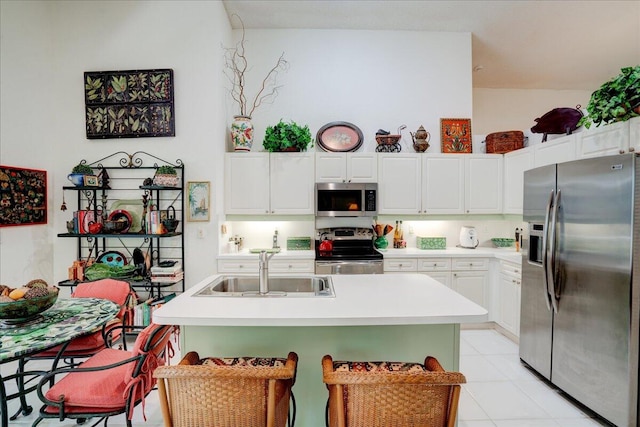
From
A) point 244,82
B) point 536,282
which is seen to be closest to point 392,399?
point 536,282

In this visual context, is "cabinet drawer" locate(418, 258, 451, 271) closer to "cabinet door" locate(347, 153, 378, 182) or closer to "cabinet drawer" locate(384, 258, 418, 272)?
"cabinet drawer" locate(384, 258, 418, 272)

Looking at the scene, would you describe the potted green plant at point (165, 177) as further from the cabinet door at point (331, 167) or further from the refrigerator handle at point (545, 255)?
the refrigerator handle at point (545, 255)

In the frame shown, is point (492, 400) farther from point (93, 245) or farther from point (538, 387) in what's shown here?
point (93, 245)

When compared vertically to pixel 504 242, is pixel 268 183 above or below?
above

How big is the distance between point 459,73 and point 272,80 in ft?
8.17

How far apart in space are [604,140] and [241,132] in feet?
11.3

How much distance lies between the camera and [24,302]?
1727 millimetres

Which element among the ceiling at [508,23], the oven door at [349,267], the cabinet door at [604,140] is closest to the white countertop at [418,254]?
the oven door at [349,267]

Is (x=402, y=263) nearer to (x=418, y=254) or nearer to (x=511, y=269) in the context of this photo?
(x=418, y=254)

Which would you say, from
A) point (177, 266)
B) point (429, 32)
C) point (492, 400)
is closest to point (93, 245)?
point (177, 266)

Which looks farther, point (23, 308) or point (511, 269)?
point (511, 269)

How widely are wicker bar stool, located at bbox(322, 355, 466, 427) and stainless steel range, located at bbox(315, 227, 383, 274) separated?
2328 mm

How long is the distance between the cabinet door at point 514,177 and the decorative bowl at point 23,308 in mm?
4349

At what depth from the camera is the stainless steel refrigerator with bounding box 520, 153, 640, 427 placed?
76.1 inches
